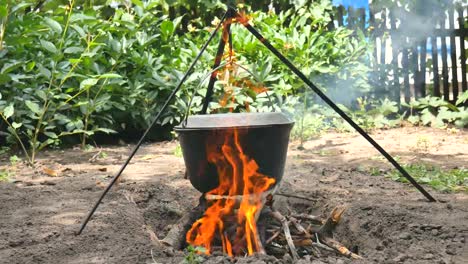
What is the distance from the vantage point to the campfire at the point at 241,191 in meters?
2.66

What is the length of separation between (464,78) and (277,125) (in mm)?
6171

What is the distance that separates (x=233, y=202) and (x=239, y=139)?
0.39m

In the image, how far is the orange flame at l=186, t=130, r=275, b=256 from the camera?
106 inches

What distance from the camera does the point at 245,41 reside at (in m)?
7.08

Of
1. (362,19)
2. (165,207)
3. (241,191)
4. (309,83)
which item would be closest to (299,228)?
(241,191)

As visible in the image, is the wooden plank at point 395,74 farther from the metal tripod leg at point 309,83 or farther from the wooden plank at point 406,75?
the metal tripod leg at point 309,83

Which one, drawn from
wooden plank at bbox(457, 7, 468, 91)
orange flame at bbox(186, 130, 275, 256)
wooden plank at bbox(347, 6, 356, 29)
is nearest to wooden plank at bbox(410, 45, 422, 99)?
wooden plank at bbox(457, 7, 468, 91)

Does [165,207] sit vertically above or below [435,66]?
below

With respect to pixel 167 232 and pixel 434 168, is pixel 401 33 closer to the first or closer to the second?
pixel 434 168

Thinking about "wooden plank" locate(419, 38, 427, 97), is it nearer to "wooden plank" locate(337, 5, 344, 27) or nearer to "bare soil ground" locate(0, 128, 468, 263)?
"wooden plank" locate(337, 5, 344, 27)

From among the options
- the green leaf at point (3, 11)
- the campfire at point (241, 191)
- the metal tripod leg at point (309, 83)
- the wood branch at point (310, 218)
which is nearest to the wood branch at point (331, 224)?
the campfire at point (241, 191)

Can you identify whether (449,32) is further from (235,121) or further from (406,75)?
(235,121)

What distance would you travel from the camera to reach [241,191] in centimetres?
283

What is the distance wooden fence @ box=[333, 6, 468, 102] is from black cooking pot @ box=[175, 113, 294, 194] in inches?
224
